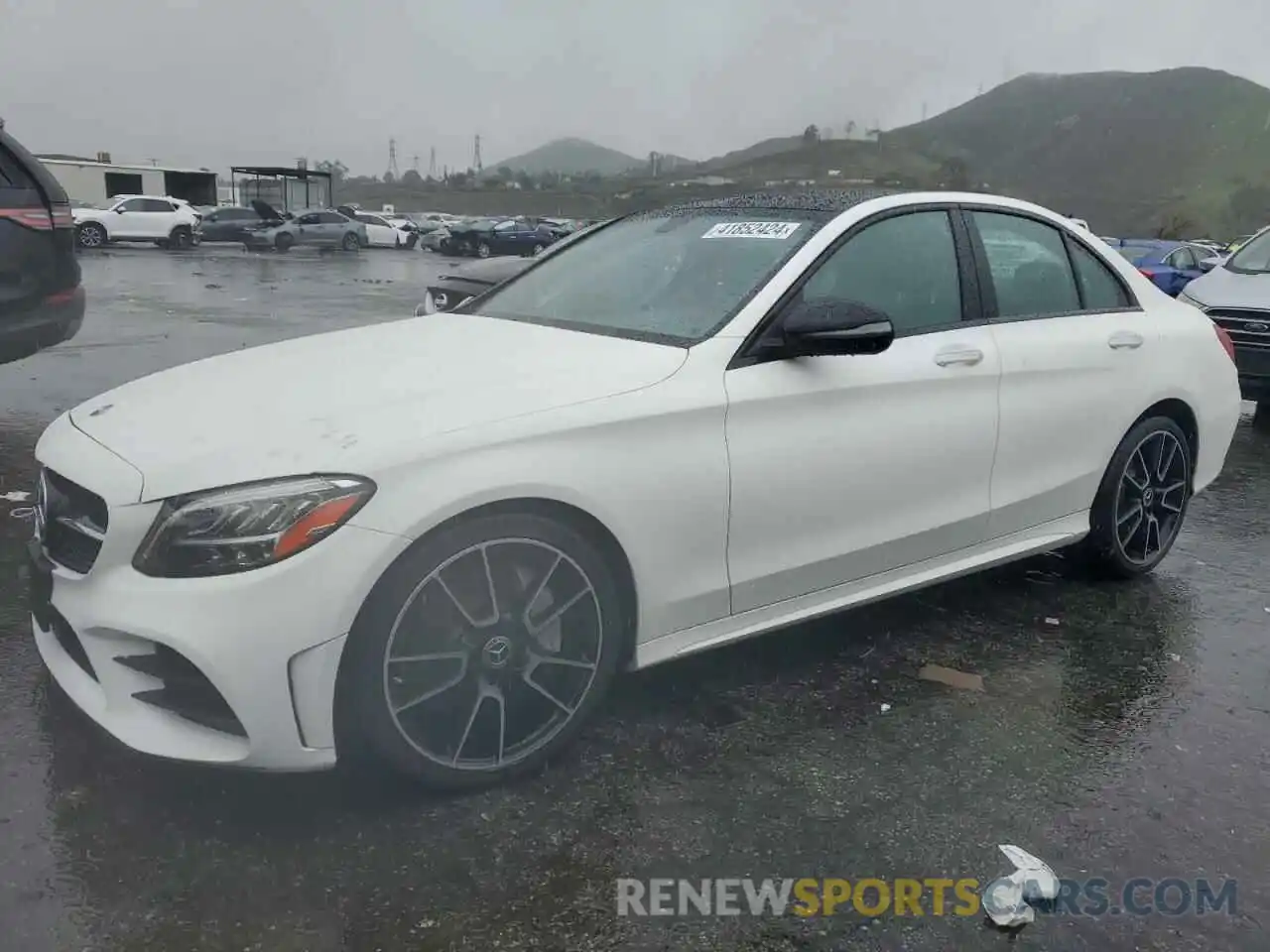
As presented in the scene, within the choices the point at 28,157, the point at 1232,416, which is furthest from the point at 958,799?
the point at 28,157

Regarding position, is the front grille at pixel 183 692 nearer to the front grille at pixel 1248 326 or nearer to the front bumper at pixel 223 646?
the front bumper at pixel 223 646

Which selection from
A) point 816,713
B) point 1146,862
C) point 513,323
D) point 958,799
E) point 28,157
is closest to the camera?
point 1146,862

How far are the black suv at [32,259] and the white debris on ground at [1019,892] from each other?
5.39 m

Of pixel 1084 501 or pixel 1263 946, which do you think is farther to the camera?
pixel 1084 501

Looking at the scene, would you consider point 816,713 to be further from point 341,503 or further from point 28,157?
point 28,157

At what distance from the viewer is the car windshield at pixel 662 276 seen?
338cm

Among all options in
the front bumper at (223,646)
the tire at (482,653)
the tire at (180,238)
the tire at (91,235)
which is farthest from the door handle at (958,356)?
the tire at (180,238)

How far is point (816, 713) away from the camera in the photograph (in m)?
3.45

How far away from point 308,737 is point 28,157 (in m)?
4.96

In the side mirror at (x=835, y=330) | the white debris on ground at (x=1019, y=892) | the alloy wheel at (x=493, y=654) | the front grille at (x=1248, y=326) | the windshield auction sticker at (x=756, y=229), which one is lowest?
the white debris on ground at (x=1019, y=892)

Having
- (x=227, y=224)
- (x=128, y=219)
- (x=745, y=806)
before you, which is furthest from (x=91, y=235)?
(x=745, y=806)

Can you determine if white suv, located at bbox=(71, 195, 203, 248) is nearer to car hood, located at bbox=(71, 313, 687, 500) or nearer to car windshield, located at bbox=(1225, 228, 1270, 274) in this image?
car windshield, located at bbox=(1225, 228, 1270, 274)

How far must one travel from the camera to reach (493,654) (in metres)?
2.79

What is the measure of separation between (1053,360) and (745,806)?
218cm
